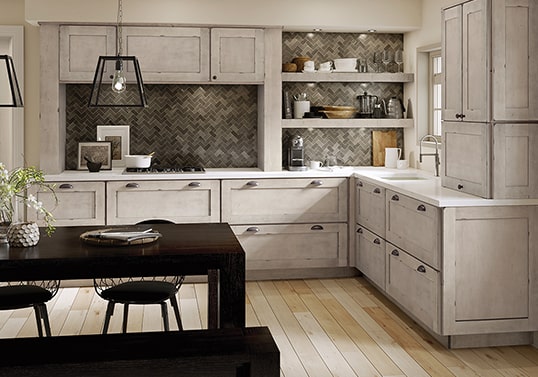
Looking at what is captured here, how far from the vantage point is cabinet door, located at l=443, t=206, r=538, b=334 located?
470 cm

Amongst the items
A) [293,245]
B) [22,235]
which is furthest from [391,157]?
[22,235]

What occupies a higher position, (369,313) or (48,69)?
(48,69)

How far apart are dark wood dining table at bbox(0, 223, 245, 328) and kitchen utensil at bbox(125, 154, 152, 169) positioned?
9.22ft

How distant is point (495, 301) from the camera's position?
475cm

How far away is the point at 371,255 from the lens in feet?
20.5

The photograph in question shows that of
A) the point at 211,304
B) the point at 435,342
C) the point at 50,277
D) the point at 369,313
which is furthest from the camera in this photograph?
the point at 369,313

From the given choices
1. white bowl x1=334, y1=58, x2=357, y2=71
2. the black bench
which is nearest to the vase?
the black bench

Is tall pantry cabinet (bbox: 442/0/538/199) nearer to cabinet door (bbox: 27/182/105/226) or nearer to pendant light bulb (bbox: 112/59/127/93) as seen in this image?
pendant light bulb (bbox: 112/59/127/93)

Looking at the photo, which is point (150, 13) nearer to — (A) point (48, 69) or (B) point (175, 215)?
(A) point (48, 69)

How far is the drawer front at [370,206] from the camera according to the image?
598cm

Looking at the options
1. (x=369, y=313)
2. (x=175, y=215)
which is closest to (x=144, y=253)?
(x=369, y=313)

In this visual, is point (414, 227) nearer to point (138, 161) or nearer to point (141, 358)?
point (138, 161)

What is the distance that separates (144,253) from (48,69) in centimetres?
332

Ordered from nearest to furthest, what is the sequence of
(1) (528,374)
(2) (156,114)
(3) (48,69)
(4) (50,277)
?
(4) (50,277) < (1) (528,374) < (3) (48,69) < (2) (156,114)
